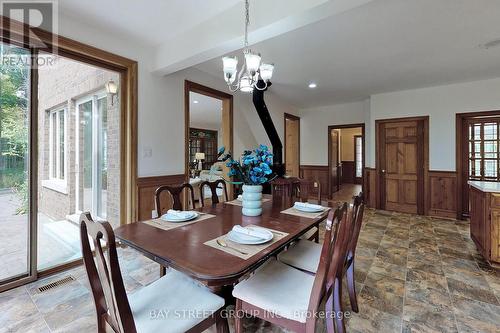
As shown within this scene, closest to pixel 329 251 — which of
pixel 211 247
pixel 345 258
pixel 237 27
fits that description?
pixel 345 258

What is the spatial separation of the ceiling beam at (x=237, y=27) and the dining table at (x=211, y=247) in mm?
1543

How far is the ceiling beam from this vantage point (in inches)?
67.2

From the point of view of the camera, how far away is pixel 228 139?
14.0 ft

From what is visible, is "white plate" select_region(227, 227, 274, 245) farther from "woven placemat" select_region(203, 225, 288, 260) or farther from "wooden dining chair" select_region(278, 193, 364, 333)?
"wooden dining chair" select_region(278, 193, 364, 333)

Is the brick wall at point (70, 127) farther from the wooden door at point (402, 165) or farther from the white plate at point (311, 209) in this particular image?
the wooden door at point (402, 165)

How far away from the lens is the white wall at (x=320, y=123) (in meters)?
5.86

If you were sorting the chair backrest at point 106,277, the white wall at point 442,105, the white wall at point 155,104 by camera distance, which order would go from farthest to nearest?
the white wall at point 442,105
the white wall at point 155,104
the chair backrest at point 106,277

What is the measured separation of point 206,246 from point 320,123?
578 cm

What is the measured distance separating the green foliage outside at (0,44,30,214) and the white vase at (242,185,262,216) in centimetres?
211

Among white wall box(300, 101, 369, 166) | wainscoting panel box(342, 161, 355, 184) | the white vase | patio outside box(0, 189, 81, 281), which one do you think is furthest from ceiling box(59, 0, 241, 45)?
wainscoting panel box(342, 161, 355, 184)

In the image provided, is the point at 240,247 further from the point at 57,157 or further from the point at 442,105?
the point at 442,105

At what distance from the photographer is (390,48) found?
2912 millimetres

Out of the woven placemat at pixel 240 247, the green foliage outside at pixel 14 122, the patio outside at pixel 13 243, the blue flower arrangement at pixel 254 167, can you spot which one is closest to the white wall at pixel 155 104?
the green foliage outside at pixel 14 122

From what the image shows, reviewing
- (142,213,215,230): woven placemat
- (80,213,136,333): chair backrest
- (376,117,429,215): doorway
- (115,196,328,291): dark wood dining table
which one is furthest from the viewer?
(376,117,429,215): doorway
